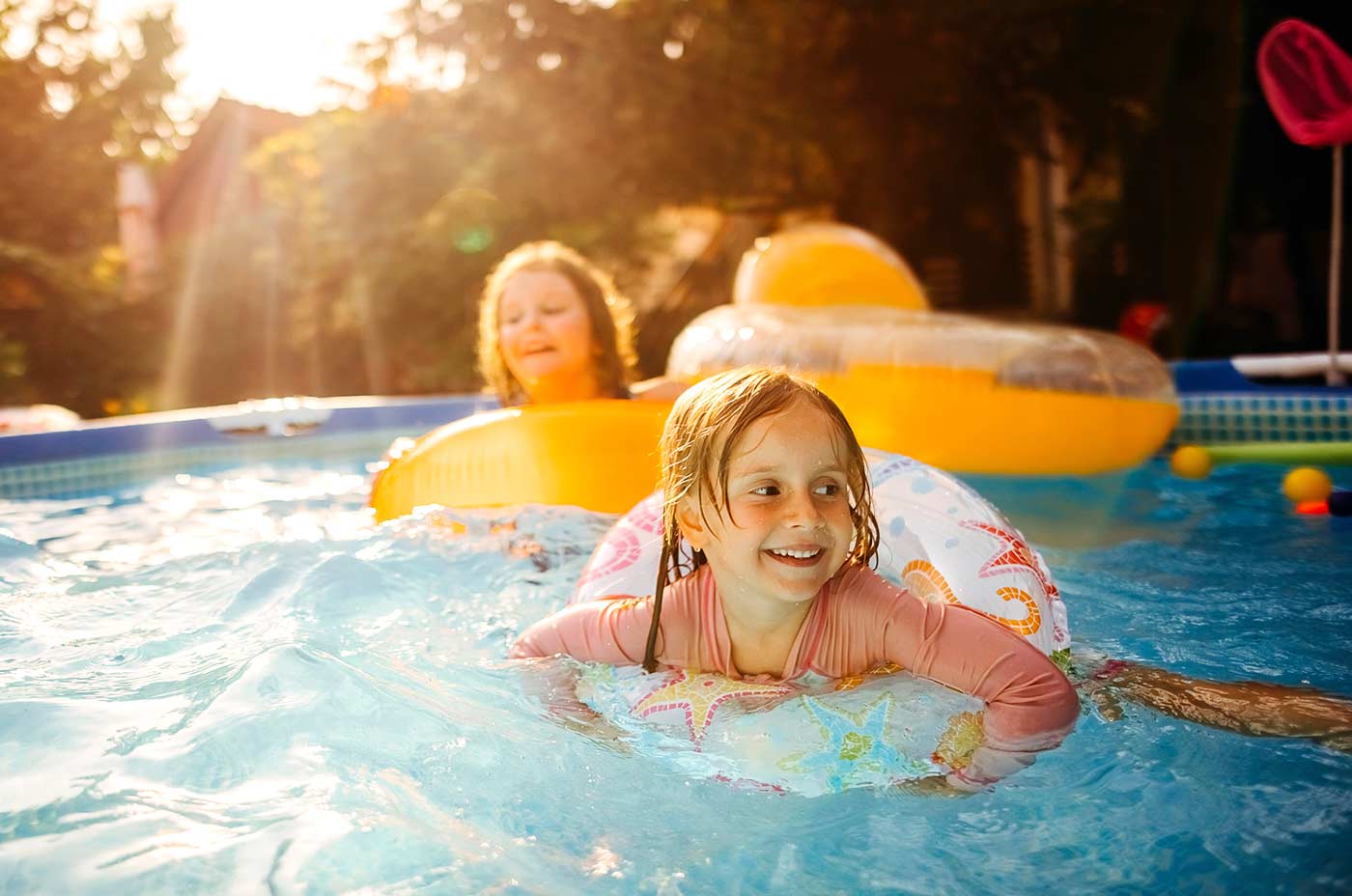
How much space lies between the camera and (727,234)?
10.1 m

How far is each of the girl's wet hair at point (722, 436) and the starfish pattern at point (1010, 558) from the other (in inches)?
12.2

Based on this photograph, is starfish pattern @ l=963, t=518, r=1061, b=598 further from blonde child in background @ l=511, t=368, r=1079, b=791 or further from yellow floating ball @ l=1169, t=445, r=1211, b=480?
yellow floating ball @ l=1169, t=445, r=1211, b=480

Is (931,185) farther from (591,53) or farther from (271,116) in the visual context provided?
(271,116)

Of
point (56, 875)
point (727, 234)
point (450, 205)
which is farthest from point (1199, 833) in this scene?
point (727, 234)

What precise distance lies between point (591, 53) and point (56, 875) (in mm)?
7164

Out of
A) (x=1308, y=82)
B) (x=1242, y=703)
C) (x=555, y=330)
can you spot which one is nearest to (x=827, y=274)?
(x=555, y=330)

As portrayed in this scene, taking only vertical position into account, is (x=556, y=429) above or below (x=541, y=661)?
above

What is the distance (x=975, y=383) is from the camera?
14.5 ft

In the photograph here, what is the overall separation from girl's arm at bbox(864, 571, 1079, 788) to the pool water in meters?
0.05

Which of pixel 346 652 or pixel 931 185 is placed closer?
pixel 346 652

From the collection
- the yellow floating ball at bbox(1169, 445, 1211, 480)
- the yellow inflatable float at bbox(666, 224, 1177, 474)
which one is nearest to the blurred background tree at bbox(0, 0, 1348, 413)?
the yellow floating ball at bbox(1169, 445, 1211, 480)

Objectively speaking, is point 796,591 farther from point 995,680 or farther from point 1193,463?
point 1193,463

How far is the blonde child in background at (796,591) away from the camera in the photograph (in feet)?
5.90

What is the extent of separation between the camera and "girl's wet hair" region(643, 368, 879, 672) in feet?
6.01
